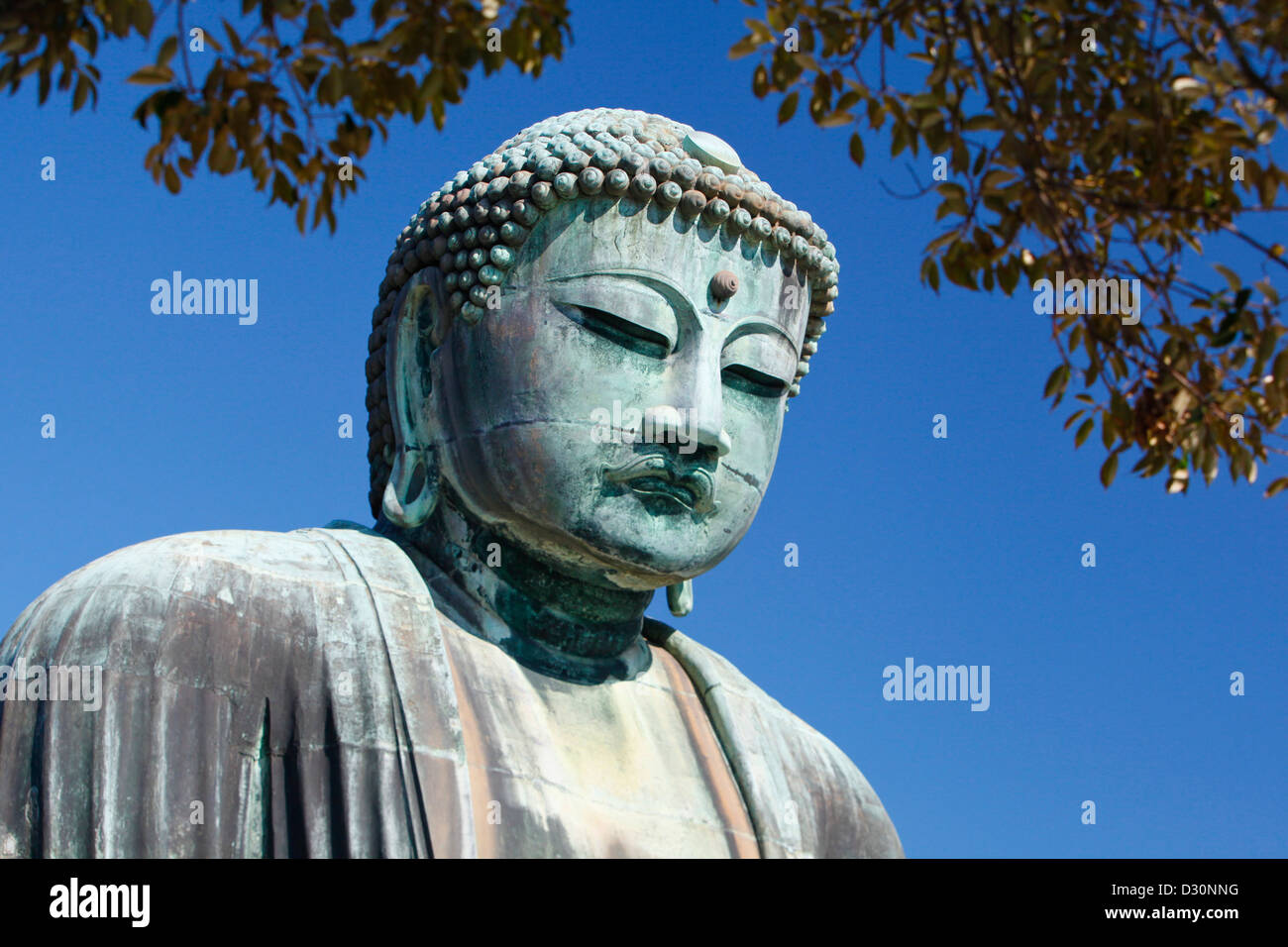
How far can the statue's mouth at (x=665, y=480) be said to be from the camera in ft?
29.3

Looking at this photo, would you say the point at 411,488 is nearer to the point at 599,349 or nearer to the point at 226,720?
the point at 599,349

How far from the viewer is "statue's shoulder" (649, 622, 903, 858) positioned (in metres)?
9.42

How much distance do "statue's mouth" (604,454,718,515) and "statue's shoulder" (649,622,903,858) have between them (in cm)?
110

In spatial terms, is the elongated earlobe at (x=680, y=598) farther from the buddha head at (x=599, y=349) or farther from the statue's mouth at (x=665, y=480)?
the statue's mouth at (x=665, y=480)

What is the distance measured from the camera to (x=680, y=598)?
32.3 ft

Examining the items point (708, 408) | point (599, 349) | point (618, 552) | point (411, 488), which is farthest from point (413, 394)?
point (708, 408)

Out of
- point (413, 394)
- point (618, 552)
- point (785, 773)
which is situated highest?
point (413, 394)

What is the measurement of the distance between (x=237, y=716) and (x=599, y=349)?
84.4 inches

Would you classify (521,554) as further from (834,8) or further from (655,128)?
(834,8)

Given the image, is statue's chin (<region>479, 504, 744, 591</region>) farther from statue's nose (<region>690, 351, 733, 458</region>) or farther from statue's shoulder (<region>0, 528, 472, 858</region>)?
statue's shoulder (<region>0, 528, 472, 858</region>)

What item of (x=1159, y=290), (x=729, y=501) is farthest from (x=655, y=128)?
(x=1159, y=290)

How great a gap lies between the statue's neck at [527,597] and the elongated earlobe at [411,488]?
0.27 feet

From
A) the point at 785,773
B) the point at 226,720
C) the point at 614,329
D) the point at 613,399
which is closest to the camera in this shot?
the point at 226,720

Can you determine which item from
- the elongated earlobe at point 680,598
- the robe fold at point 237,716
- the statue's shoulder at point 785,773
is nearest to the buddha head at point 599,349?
the elongated earlobe at point 680,598
